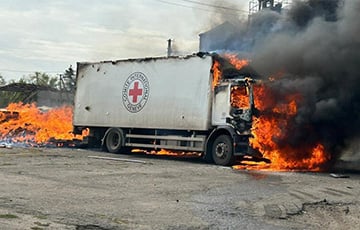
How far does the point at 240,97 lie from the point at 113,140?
653 cm

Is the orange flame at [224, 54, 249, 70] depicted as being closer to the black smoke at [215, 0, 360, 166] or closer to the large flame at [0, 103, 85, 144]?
the black smoke at [215, 0, 360, 166]

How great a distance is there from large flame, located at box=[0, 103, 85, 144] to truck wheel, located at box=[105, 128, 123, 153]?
2887mm

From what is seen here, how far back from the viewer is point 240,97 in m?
15.9

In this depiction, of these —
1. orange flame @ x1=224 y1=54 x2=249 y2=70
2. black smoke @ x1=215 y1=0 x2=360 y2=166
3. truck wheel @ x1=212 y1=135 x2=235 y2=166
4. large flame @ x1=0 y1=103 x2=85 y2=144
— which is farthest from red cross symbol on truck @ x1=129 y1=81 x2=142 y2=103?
large flame @ x1=0 y1=103 x2=85 y2=144

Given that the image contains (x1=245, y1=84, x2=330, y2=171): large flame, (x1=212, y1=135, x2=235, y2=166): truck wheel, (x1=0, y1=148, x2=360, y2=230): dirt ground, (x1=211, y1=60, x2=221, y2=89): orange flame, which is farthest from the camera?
(x1=211, y1=60, x2=221, y2=89): orange flame

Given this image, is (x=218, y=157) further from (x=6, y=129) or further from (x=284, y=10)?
(x=6, y=129)

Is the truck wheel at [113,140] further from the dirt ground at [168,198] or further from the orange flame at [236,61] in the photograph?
Answer: the dirt ground at [168,198]

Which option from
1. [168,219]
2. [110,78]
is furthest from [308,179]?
[110,78]

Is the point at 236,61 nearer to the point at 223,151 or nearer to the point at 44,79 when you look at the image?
the point at 223,151

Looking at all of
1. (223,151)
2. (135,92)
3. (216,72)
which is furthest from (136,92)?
(223,151)

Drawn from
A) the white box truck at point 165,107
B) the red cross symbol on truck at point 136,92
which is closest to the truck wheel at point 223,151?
the white box truck at point 165,107

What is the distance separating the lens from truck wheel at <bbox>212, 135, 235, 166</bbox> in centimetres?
1581

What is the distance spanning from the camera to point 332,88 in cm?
1555

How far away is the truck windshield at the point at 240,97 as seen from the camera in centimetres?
1571
